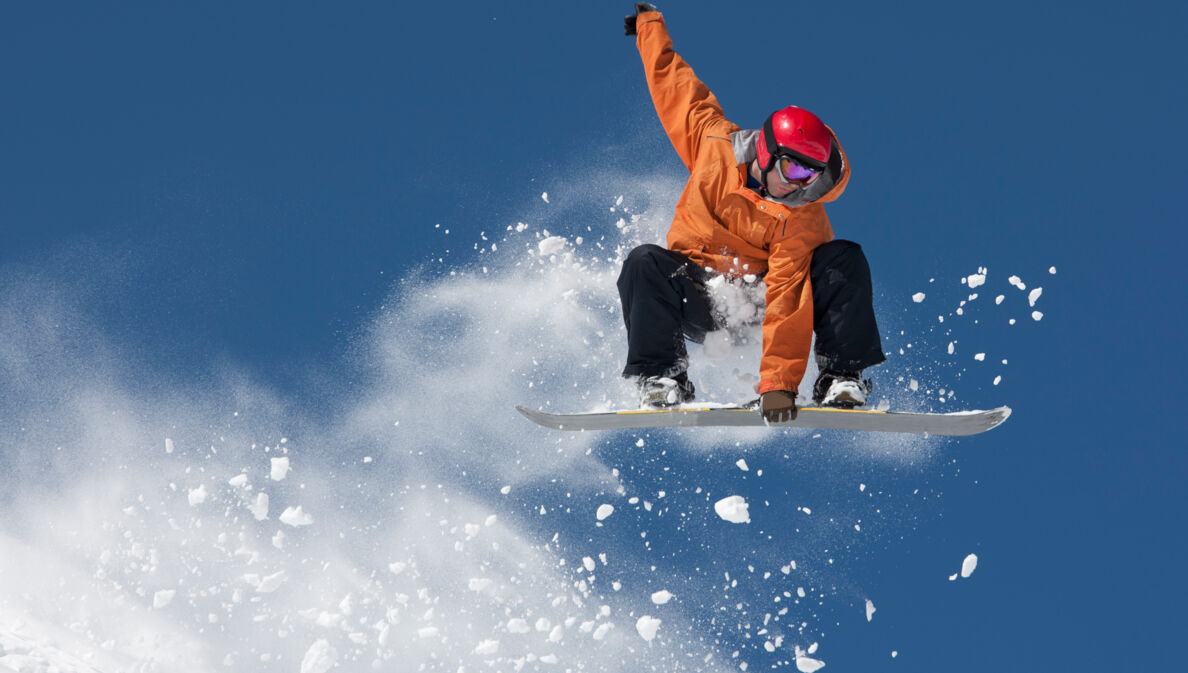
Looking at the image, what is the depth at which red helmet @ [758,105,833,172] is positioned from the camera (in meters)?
6.38

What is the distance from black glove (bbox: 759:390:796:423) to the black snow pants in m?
0.51

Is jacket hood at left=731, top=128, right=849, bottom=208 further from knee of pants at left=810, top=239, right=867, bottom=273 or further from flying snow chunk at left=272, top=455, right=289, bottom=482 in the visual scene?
flying snow chunk at left=272, top=455, right=289, bottom=482

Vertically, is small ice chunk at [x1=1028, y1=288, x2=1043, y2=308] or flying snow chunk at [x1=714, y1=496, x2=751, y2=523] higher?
small ice chunk at [x1=1028, y1=288, x2=1043, y2=308]

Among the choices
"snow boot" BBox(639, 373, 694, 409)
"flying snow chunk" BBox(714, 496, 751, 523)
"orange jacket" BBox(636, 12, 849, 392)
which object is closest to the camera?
"orange jacket" BBox(636, 12, 849, 392)

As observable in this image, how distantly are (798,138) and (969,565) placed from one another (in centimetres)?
393

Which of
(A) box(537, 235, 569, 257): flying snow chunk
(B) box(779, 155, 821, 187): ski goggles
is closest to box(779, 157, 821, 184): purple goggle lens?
(B) box(779, 155, 821, 187): ski goggles

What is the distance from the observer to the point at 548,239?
29.5 ft

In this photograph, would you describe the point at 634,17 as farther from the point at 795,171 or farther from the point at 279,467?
the point at 279,467

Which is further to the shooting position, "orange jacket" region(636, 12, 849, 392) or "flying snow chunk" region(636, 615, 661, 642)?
"flying snow chunk" region(636, 615, 661, 642)

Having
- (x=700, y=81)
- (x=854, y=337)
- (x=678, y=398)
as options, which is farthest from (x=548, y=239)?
(x=854, y=337)

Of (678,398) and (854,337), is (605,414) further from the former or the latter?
(854,337)

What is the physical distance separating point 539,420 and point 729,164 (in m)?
2.23

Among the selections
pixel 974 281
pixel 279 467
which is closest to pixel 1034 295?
pixel 974 281

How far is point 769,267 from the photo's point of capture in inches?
275
